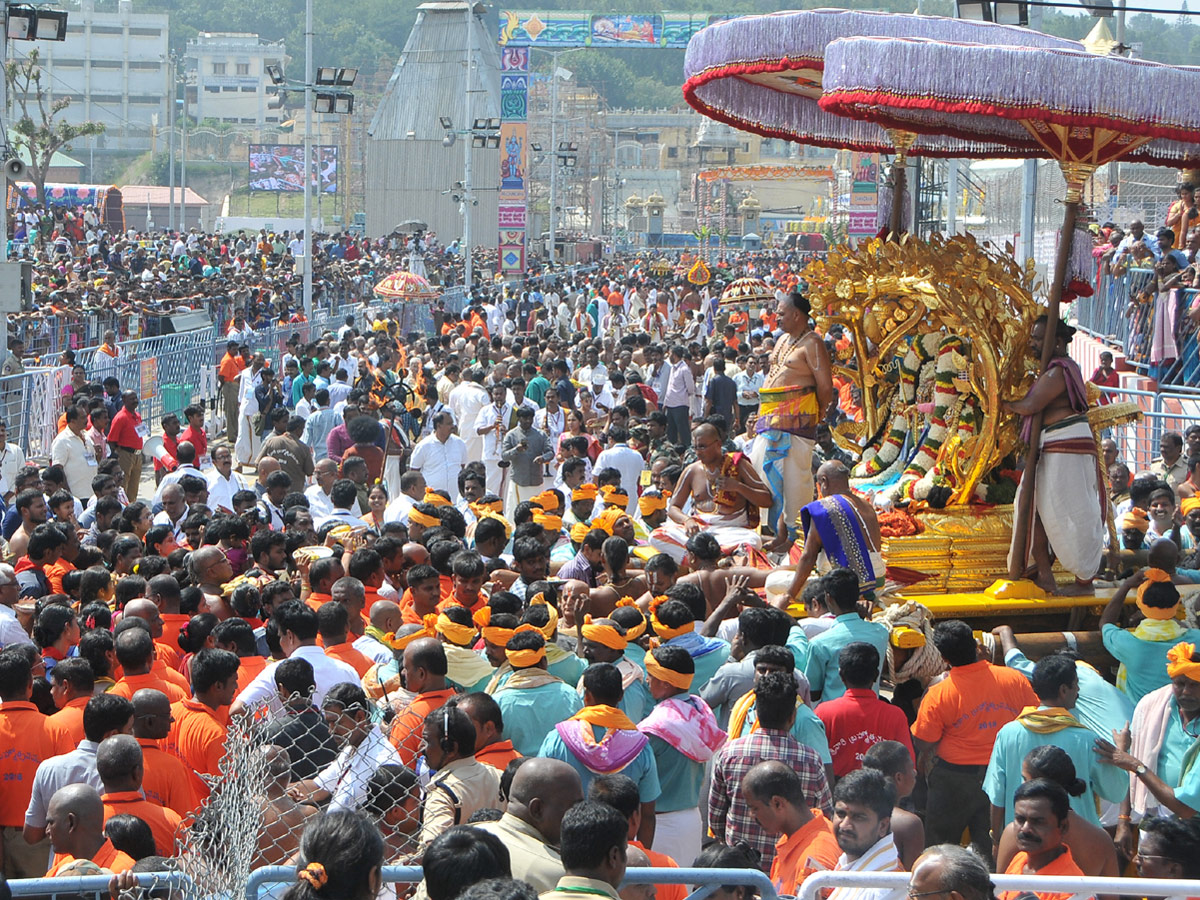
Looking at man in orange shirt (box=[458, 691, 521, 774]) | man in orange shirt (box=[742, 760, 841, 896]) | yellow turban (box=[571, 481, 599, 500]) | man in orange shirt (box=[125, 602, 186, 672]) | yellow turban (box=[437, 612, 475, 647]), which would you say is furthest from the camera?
yellow turban (box=[571, 481, 599, 500])

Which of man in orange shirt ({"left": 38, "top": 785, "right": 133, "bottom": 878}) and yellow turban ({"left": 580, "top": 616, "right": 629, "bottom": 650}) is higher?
yellow turban ({"left": 580, "top": 616, "right": 629, "bottom": 650})

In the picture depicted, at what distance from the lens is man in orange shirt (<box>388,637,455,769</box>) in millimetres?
5371

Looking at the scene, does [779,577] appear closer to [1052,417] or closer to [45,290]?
[1052,417]

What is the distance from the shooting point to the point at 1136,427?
13.7 meters

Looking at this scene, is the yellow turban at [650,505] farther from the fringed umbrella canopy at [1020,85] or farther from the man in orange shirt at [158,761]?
the man in orange shirt at [158,761]

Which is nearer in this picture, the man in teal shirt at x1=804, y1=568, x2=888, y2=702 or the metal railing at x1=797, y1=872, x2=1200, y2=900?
the metal railing at x1=797, y1=872, x2=1200, y2=900

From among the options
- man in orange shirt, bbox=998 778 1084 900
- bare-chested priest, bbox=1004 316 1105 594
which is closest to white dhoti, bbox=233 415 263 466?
bare-chested priest, bbox=1004 316 1105 594

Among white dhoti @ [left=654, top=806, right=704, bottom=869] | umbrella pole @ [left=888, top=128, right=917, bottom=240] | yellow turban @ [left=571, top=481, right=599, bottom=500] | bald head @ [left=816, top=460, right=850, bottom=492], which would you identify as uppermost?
umbrella pole @ [left=888, top=128, right=917, bottom=240]

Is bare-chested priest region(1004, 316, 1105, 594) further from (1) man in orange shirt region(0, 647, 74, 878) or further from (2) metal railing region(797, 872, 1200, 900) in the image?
(1) man in orange shirt region(0, 647, 74, 878)

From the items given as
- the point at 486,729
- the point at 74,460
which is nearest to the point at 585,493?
the point at 74,460

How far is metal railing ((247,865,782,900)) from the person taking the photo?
3.91 meters

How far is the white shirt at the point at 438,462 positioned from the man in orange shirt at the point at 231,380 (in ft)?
20.5

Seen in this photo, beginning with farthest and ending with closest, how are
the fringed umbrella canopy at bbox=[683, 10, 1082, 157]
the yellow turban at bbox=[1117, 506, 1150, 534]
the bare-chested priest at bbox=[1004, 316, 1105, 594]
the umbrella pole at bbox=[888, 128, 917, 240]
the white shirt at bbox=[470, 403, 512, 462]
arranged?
the white shirt at bbox=[470, 403, 512, 462], the umbrella pole at bbox=[888, 128, 917, 240], the yellow turban at bbox=[1117, 506, 1150, 534], the fringed umbrella canopy at bbox=[683, 10, 1082, 157], the bare-chested priest at bbox=[1004, 316, 1105, 594]

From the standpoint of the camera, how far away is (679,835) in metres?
5.71
